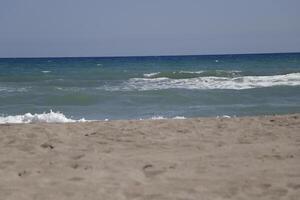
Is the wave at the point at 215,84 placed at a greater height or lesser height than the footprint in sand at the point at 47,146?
lesser

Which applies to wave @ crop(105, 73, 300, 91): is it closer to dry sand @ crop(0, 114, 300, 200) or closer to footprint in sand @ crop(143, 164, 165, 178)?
dry sand @ crop(0, 114, 300, 200)

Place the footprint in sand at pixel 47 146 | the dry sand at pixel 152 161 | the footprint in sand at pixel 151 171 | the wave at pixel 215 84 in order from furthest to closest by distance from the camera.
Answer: the wave at pixel 215 84, the footprint in sand at pixel 47 146, the footprint in sand at pixel 151 171, the dry sand at pixel 152 161

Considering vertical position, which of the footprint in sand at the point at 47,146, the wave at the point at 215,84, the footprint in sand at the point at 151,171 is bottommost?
the wave at the point at 215,84

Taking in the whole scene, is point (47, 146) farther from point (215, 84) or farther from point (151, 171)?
point (215, 84)

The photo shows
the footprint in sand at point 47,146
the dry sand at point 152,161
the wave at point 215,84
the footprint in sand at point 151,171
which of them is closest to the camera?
the dry sand at point 152,161

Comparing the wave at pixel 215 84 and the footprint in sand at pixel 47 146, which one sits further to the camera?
the wave at pixel 215 84

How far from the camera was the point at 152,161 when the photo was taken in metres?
4.55

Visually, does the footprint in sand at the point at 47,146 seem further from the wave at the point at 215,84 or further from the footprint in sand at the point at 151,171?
the wave at the point at 215,84

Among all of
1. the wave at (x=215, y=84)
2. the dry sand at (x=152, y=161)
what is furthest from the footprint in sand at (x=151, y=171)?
the wave at (x=215, y=84)

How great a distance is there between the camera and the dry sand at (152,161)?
3680mm

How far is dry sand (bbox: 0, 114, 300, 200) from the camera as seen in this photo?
3.68 meters

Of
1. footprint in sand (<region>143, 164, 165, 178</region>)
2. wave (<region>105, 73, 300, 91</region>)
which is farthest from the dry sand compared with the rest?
wave (<region>105, 73, 300, 91</region>)

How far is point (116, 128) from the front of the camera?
6508 millimetres

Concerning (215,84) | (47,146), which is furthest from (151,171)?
(215,84)
